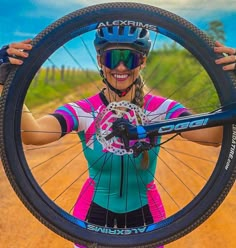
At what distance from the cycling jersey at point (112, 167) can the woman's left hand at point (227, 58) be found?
477 millimetres

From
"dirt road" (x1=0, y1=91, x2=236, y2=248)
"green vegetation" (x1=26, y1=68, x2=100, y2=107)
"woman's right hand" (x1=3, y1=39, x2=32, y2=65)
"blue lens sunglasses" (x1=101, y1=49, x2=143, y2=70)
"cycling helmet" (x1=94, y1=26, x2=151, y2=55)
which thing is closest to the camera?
"woman's right hand" (x1=3, y1=39, x2=32, y2=65)

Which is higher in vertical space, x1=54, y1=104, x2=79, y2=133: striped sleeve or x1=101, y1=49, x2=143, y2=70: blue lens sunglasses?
x1=101, y1=49, x2=143, y2=70: blue lens sunglasses

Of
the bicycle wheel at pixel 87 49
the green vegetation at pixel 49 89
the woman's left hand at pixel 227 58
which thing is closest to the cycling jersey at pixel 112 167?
the bicycle wheel at pixel 87 49

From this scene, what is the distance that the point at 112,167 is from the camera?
3.20 metres

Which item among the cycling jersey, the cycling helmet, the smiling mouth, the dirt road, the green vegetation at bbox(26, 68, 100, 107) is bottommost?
the dirt road

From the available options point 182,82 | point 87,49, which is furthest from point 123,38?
point 182,82

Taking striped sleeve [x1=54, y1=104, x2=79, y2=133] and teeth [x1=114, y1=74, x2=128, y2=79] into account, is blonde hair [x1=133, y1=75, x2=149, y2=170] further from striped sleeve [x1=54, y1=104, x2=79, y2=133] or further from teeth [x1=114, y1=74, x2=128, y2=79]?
striped sleeve [x1=54, y1=104, x2=79, y2=133]

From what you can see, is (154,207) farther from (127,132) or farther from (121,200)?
(127,132)

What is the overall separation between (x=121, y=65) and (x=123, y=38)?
16 cm

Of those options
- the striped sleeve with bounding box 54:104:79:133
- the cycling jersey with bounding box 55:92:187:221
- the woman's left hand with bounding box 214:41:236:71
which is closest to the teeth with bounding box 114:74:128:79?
the cycling jersey with bounding box 55:92:187:221

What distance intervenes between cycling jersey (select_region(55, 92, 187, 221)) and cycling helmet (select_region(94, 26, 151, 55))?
30 centimetres

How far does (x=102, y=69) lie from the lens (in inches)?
125

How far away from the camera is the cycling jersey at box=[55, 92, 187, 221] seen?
125 inches

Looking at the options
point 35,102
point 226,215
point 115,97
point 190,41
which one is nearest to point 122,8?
point 190,41
